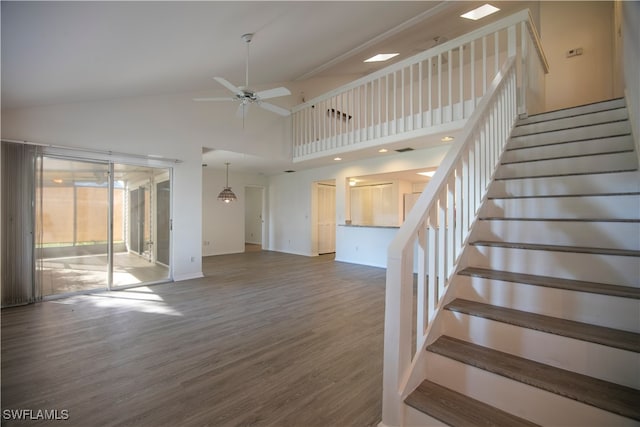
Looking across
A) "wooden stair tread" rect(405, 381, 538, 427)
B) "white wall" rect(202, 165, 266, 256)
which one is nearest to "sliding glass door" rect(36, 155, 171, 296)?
"white wall" rect(202, 165, 266, 256)

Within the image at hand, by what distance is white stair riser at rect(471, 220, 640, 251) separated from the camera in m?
1.62

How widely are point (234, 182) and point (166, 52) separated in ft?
18.5

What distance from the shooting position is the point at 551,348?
1.33 metres

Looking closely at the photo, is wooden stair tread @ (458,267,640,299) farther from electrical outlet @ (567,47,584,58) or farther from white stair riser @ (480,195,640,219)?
electrical outlet @ (567,47,584,58)

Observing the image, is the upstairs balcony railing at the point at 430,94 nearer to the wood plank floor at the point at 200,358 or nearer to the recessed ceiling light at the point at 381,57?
the recessed ceiling light at the point at 381,57

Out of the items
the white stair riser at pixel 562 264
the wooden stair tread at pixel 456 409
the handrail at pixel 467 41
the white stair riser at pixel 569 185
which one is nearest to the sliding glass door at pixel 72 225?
the handrail at pixel 467 41

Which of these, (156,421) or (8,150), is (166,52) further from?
(156,421)

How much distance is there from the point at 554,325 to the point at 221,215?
8.16m

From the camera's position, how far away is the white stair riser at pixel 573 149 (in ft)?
7.42

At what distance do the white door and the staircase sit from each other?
250 inches

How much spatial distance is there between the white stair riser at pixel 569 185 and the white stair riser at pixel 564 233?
408 millimetres

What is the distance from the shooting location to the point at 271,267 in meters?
6.28

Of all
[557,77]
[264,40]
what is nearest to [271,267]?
[264,40]

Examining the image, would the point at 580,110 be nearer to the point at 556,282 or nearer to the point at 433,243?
the point at 556,282
